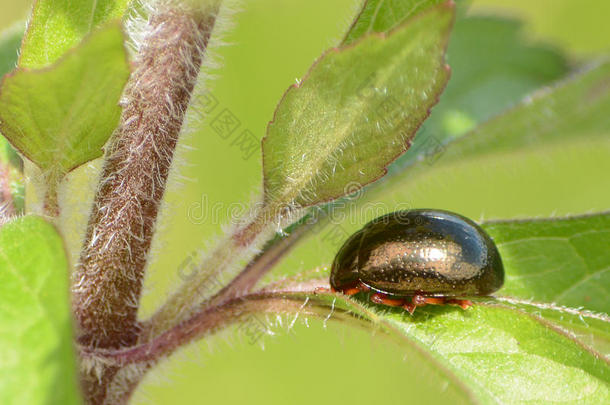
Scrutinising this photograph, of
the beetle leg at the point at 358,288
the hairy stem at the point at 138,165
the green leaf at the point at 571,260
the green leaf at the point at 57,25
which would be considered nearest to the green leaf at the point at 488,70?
the beetle leg at the point at 358,288

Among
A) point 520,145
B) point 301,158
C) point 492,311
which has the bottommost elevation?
point 520,145

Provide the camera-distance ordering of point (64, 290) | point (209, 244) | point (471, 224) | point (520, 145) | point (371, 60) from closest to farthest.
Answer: point (64, 290) → point (371, 60) → point (209, 244) → point (471, 224) → point (520, 145)

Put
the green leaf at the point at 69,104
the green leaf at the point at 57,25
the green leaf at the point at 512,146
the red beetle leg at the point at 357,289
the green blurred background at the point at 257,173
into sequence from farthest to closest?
the green blurred background at the point at 257,173
the green leaf at the point at 512,146
the red beetle leg at the point at 357,289
the green leaf at the point at 57,25
the green leaf at the point at 69,104

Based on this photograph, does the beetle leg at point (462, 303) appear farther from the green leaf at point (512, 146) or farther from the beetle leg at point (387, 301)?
the green leaf at point (512, 146)

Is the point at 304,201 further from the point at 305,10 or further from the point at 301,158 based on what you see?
the point at 305,10

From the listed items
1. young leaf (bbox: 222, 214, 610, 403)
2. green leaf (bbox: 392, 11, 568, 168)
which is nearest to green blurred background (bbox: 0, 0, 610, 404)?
green leaf (bbox: 392, 11, 568, 168)

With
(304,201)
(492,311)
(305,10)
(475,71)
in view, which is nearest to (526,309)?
(492,311)
